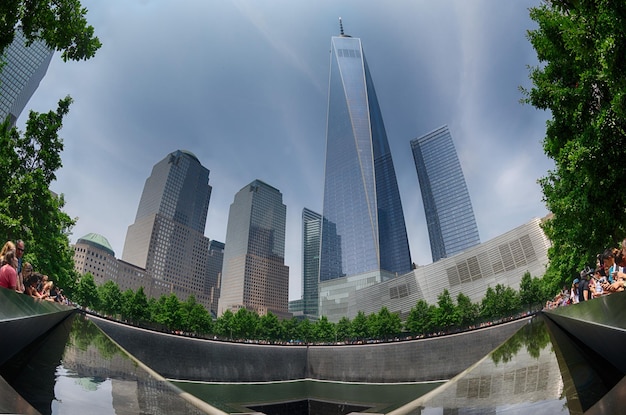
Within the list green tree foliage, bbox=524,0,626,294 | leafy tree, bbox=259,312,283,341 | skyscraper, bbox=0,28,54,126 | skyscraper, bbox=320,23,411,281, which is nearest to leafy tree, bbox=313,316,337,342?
leafy tree, bbox=259,312,283,341

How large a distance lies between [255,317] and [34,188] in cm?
6298

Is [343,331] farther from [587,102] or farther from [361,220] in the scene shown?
[361,220]

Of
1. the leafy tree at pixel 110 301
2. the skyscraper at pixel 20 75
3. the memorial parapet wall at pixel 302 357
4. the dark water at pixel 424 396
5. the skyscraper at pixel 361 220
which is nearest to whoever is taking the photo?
the dark water at pixel 424 396

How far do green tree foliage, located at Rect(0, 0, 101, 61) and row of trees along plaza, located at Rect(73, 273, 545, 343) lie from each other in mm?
58259

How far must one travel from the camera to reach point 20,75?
115562 mm

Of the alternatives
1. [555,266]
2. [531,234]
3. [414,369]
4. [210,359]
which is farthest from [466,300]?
[210,359]

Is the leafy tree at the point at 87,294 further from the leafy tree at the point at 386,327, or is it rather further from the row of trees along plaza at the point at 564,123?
the leafy tree at the point at 386,327

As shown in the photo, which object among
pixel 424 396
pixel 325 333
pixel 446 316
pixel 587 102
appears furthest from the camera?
pixel 325 333

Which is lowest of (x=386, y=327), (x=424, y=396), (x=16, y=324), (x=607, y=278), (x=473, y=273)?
(x=424, y=396)

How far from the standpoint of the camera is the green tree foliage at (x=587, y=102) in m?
7.41

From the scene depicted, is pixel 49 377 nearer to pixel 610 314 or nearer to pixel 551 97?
pixel 610 314

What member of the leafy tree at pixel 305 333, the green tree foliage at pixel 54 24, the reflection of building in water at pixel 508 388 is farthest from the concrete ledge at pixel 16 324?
the leafy tree at pixel 305 333

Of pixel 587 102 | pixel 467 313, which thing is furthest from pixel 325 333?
pixel 587 102

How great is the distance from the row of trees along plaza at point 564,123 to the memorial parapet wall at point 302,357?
10173 mm
